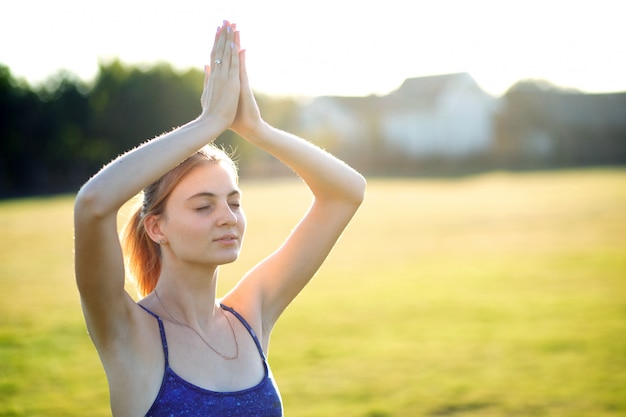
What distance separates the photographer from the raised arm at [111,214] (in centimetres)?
181

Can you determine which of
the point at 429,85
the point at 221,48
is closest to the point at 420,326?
the point at 221,48

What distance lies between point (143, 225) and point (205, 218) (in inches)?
12.8

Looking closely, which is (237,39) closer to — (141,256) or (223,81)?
(223,81)

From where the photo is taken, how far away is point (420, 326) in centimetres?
805

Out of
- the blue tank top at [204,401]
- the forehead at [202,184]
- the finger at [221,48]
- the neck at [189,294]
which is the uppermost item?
the finger at [221,48]

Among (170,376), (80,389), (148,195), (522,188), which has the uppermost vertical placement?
(148,195)

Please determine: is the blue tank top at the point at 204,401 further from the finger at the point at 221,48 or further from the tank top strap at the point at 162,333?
the finger at the point at 221,48

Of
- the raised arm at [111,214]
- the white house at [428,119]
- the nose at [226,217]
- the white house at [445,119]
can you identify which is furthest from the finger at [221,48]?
the white house at [445,119]

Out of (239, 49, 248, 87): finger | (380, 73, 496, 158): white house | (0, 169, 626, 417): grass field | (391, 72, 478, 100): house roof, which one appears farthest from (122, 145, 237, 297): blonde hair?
(391, 72, 478, 100): house roof

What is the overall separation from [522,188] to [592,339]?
75.4 ft

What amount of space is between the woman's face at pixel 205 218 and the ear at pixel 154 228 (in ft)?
0.24

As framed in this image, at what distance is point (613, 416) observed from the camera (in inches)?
198

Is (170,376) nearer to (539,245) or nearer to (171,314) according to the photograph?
(171,314)

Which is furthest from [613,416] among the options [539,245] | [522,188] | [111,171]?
[522,188]
